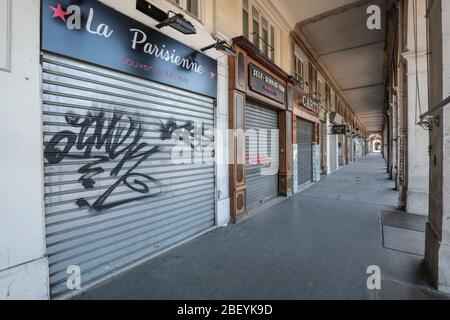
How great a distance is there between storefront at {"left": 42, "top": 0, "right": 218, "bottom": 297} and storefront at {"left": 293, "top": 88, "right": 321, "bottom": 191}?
5.46m

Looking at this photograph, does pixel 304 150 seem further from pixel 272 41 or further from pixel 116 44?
pixel 116 44

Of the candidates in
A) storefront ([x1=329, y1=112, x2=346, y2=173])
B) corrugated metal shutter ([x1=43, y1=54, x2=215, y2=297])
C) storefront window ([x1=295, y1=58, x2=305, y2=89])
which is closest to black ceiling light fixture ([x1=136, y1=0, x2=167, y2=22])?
corrugated metal shutter ([x1=43, y1=54, x2=215, y2=297])

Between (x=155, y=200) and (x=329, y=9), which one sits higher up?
(x=329, y=9)

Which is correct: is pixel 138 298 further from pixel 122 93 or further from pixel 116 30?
pixel 116 30

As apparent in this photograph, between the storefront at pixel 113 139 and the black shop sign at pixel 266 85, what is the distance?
5.63 ft

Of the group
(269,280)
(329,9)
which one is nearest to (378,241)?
(269,280)

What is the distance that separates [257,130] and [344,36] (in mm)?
5918

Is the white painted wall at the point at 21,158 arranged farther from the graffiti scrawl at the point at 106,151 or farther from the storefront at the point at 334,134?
the storefront at the point at 334,134

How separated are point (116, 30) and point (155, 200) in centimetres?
235

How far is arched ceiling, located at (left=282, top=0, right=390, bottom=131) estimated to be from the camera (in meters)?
7.01

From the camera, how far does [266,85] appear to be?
6.20 m

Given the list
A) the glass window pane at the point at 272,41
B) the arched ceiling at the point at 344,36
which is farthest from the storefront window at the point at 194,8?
the arched ceiling at the point at 344,36
